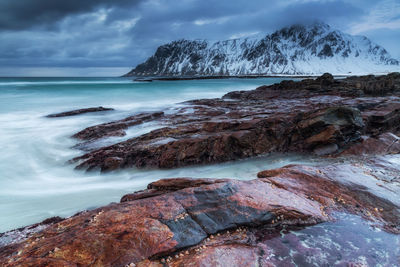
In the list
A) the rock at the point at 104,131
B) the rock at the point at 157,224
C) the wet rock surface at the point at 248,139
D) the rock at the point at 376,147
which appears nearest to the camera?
the rock at the point at 157,224

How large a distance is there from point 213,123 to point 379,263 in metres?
7.36

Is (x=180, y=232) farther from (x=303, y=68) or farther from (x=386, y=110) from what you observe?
(x=303, y=68)

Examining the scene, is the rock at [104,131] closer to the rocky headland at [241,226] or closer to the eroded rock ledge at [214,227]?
the rocky headland at [241,226]

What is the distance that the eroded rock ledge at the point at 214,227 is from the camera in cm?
253

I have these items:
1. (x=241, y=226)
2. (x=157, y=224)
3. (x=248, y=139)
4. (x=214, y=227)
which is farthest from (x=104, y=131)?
(x=241, y=226)

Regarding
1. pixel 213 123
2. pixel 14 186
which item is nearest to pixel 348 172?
pixel 213 123

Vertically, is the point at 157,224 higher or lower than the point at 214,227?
higher

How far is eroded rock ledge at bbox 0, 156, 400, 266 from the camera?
99.5 inches

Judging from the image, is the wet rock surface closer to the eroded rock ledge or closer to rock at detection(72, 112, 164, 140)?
rock at detection(72, 112, 164, 140)

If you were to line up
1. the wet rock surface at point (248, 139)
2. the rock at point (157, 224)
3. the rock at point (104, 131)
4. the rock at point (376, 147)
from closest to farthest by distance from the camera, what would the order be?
1. the rock at point (157, 224)
2. the rock at point (376, 147)
3. the wet rock surface at point (248, 139)
4. the rock at point (104, 131)

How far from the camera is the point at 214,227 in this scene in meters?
3.01

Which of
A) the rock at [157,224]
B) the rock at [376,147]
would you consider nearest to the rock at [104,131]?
the rock at [157,224]

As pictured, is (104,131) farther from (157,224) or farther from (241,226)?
(241,226)

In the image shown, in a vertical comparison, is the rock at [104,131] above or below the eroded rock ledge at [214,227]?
below
